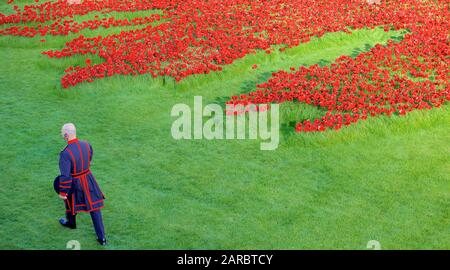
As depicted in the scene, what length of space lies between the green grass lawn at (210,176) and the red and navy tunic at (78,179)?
779 mm

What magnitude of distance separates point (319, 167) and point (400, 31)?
9.62 metres

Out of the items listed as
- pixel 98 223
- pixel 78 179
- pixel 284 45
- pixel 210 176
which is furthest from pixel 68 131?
pixel 284 45

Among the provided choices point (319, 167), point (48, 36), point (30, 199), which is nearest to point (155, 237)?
point (30, 199)

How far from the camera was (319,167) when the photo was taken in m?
13.4

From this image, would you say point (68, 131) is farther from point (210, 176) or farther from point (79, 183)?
point (210, 176)

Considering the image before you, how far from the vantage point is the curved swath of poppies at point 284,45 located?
1625 cm

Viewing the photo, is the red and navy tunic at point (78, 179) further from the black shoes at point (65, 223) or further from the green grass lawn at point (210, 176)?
the green grass lawn at point (210, 176)

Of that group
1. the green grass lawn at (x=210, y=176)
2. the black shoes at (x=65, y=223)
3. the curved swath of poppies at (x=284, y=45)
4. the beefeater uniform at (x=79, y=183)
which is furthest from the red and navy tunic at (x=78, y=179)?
the curved swath of poppies at (x=284, y=45)

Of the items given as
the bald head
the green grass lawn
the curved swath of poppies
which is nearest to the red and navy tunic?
the bald head

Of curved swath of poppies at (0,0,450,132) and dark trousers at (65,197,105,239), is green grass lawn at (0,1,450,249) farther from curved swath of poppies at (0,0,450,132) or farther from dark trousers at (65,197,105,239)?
curved swath of poppies at (0,0,450,132)

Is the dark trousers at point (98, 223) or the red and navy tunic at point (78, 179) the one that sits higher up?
the red and navy tunic at point (78, 179)

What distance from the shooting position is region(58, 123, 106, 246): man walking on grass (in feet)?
33.5

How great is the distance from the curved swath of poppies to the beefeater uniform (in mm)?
5925
